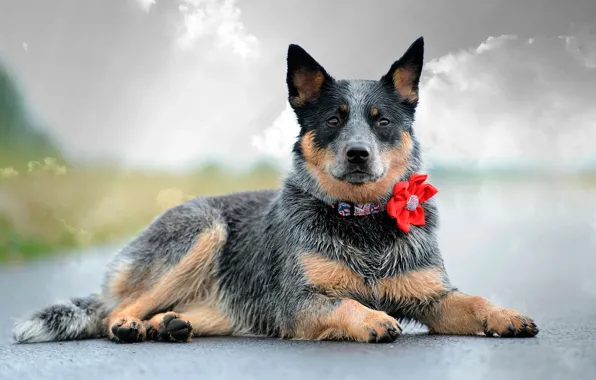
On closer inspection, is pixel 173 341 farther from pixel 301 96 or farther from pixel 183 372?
pixel 301 96

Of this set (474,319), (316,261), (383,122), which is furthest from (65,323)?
(474,319)

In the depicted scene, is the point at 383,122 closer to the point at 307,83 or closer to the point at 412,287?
the point at 307,83

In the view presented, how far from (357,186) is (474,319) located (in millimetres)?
1014

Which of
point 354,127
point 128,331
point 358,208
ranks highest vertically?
point 354,127

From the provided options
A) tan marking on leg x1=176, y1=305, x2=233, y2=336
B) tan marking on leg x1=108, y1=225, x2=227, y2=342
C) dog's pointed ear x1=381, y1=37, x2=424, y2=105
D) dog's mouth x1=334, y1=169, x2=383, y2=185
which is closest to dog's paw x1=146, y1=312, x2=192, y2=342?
tan marking on leg x1=108, y1=225, x2=227, y2=342

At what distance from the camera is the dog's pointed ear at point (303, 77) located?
15.4 feet

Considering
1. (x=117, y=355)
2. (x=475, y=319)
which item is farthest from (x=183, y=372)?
(x=475, y=319)

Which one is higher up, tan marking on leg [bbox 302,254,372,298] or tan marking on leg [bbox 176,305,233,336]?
tan marking on leg [bbox 302,254,372,298]

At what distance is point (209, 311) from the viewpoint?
5.21 meters

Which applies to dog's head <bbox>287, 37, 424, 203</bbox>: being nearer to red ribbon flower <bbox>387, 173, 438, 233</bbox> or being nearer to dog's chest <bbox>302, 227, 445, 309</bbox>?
red ribbon flower <bbox>387, 173, 438, 233</bbox>

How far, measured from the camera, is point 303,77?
15.6 ft

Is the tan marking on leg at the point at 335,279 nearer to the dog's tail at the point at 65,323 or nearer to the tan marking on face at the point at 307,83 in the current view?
the tan marking on face at the point at 307,83

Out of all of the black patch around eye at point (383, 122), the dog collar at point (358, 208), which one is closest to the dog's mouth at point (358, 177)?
the dog collar at point (358, 208)

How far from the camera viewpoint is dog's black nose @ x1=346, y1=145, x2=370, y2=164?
4.21 meters
